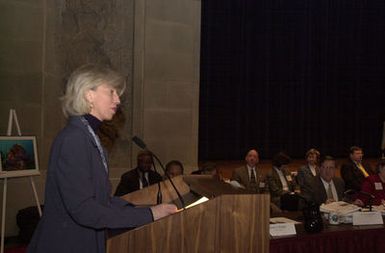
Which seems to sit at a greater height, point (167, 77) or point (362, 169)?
point (167, 77)

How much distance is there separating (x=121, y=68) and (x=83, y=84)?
492cm

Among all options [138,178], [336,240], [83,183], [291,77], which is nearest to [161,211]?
[83,183]

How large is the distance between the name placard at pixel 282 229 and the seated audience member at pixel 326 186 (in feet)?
6.12

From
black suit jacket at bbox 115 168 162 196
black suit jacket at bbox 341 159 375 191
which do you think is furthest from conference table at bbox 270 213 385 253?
black suit jacket at bbox 341 159 375 191

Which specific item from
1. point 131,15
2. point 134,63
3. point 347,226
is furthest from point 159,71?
point 347,226

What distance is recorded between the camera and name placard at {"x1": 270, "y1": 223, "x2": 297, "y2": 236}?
3.30 metres

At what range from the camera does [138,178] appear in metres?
5.56

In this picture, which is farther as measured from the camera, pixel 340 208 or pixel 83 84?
pixel 340 208

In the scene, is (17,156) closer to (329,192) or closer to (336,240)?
(336,240)

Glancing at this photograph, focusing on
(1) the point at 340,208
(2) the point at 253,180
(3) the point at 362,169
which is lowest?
(2) the point at 253,180

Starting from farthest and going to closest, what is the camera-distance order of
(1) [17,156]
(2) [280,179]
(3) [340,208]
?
(2) [280,179], (1) [17,156], (3) [340,208]

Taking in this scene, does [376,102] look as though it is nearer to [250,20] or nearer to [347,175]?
[250,20]

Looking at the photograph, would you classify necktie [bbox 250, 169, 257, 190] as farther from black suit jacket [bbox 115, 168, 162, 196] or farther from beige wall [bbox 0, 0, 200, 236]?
black suit jacket [bbox 115, 168, 162, 196]

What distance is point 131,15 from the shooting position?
6.63 meters
